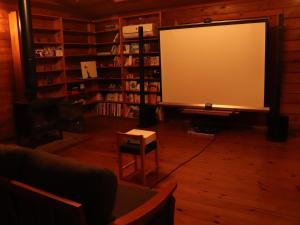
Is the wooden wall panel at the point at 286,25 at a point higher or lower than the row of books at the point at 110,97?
higher

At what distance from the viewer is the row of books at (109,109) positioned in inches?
256

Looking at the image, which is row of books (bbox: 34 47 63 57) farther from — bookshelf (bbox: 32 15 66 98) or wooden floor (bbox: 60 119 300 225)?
wooden floor (bbox: 60 119 300 225)

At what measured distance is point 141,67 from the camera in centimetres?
545

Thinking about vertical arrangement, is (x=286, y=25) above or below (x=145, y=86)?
above

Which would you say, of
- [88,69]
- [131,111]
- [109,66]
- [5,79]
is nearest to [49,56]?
[5,79]

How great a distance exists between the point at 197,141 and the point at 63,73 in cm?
300

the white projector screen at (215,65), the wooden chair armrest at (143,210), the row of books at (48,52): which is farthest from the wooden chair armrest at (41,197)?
the row of books at (48,52)

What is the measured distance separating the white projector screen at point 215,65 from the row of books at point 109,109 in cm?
136

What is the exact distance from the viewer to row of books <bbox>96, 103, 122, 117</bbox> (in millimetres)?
6504

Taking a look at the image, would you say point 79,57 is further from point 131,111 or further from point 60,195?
point 60,195

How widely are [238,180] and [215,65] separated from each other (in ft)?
7.72

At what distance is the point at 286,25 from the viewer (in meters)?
4.59

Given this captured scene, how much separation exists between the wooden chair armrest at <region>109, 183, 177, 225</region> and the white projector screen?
11.0 ft

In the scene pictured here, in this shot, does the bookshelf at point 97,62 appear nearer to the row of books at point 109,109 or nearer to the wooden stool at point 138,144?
the row of books at point 109,109
